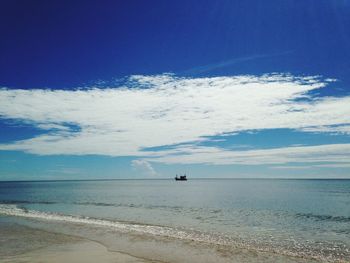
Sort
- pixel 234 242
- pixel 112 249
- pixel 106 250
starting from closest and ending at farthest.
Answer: pixel 106 250 < pixel 112 249 < pixel 234 242

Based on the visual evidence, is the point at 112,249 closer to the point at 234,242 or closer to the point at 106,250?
the point at 106,250

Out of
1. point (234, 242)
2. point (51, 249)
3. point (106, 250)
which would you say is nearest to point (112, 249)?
point (106, 250)

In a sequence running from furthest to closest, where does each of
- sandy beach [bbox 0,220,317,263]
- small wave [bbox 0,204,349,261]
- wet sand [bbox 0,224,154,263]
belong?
small wave [bbox 0,204,349,261], sandy beach [bbox 0,220,317,263], wet sand [bbox 0,224,154,263]

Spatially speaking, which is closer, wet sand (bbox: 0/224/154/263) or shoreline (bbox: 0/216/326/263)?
wet sand (bbox: 0/224/154/263)

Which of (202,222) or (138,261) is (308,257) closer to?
(138,261)

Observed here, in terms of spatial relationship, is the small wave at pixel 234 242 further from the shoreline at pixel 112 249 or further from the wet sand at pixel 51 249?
the wet sand at pixel 51 249

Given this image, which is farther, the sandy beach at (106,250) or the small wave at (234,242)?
the small wave at (234,242)

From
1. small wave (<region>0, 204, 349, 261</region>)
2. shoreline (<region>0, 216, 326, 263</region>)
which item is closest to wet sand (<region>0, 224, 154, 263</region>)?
shoreline (<region>0, 216, 326, 263</region>)

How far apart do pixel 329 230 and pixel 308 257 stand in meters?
14.0

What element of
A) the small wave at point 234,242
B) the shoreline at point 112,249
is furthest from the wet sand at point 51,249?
the small wave at point 234,242

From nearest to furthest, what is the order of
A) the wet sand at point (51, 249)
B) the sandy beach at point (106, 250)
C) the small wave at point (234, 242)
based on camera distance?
the wet sand at point (51, 249) < the sandy beach at point (106, 250) < the small wave at point (234, 242)

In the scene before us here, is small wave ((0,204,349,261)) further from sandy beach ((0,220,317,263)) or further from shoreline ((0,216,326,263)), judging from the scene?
sandy beach ((0,220,317,263))

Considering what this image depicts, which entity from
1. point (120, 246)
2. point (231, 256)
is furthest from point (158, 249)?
point (231, 256)

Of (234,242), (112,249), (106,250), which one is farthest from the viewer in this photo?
(234,242)
